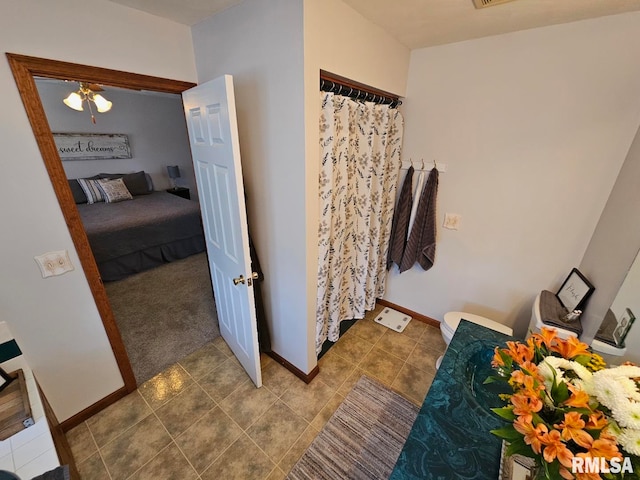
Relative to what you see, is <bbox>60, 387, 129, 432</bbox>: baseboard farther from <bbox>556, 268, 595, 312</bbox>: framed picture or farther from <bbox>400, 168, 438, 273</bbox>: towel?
<bbox>556, 268, 595, 312</bbox>: framed picture

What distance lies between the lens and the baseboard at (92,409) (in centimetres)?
153

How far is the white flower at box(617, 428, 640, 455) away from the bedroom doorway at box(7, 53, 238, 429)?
2113mm

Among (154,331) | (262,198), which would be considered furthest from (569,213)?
(154,331)

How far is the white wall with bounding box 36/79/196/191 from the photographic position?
3.94 meters

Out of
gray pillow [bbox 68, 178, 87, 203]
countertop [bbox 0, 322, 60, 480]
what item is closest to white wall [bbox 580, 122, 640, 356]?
countertop [bbox 0, 322, 60, 480]

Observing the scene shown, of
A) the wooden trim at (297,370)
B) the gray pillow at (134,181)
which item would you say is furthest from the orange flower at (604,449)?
the gray pillow at (134,181)

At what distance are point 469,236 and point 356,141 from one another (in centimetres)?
117

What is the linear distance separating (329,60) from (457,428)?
164 cm

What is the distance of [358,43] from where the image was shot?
1390 mm

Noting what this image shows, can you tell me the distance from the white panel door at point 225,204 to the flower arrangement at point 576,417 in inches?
49.4

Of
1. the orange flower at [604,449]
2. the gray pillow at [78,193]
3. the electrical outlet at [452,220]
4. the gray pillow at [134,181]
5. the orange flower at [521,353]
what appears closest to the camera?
the orange flower at [604,449]

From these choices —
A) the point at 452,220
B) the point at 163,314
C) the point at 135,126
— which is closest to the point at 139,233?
the point at 163,314

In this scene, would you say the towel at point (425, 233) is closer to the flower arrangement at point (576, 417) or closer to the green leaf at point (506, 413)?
the flower arrangement at point (576, 417)

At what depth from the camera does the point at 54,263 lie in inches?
51.2
